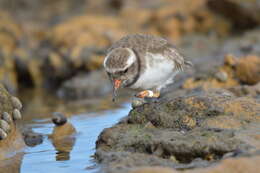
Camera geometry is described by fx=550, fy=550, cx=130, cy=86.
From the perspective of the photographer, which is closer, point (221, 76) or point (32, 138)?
point (32, 138)

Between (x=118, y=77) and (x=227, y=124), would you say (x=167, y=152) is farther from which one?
(x=118, y=77)

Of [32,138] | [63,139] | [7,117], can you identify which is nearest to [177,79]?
[63,139]

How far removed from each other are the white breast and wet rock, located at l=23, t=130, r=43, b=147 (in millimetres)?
1784

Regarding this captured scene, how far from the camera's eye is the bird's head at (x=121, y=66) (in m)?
6.52

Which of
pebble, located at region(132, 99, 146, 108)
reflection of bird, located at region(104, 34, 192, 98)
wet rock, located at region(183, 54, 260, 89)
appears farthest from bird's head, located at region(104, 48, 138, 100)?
wet rock, located at region(183, 54, 260, 89)

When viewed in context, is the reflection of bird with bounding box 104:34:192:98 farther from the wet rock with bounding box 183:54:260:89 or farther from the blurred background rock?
the blurred background rock

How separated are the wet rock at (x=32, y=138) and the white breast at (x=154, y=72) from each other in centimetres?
178

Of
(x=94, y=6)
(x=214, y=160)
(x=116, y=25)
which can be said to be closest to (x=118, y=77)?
(x=214, y=160)

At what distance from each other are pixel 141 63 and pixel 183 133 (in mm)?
1230

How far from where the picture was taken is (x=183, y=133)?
19.0 feet

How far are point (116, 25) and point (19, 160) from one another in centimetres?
1053

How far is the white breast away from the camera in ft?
22.0

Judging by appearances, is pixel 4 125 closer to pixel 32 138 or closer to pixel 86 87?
pixel 32 138

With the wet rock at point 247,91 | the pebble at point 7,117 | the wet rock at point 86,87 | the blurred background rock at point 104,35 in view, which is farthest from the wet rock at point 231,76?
the wet rock at point 86,87
